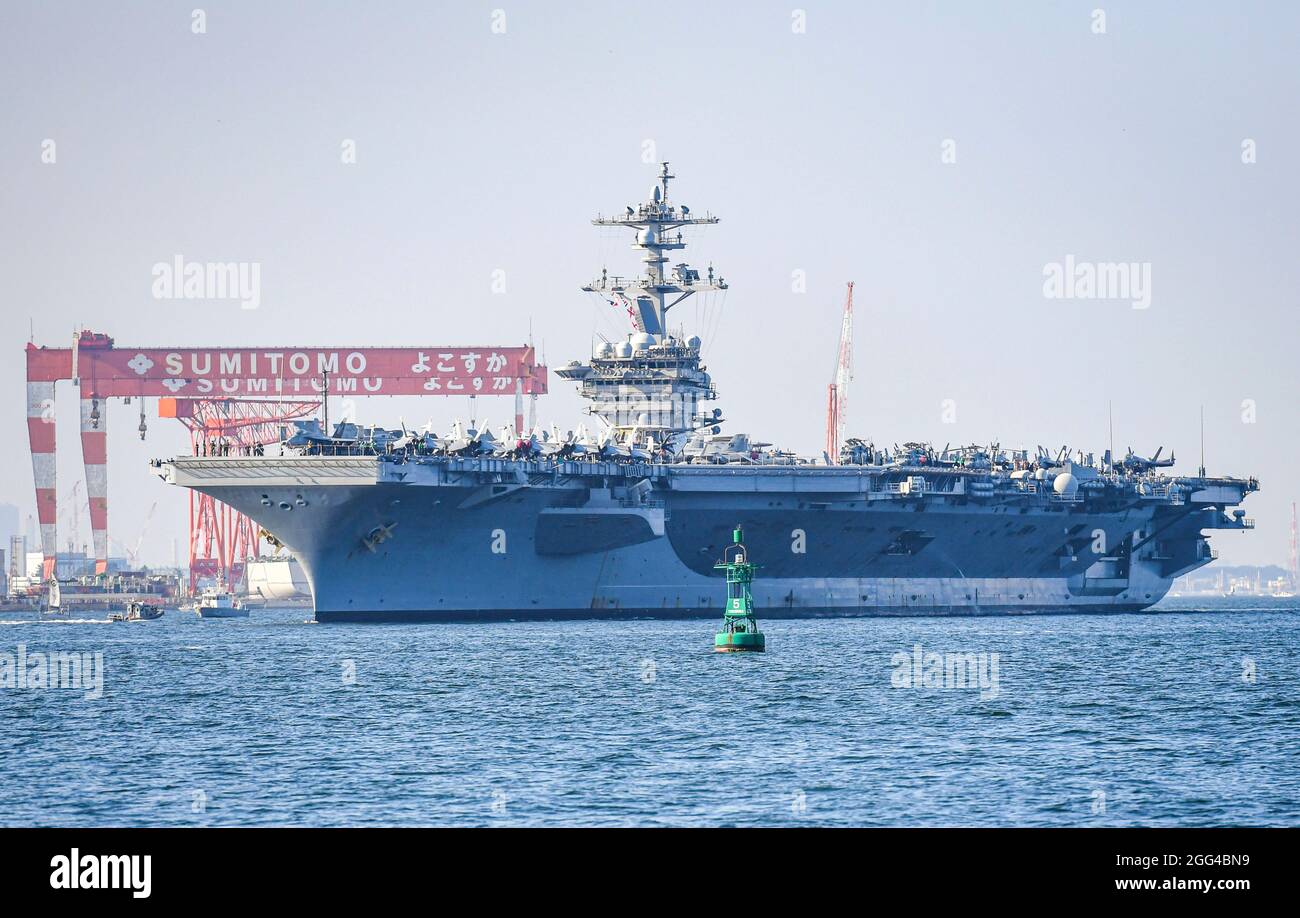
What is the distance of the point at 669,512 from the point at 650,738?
26451 mm

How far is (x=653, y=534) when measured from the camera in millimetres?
47625

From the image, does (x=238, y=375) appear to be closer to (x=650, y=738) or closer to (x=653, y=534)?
(x=653, y=534)

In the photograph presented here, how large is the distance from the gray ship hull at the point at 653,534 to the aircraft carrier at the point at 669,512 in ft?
0.19

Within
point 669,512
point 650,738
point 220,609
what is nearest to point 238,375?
point 220,609

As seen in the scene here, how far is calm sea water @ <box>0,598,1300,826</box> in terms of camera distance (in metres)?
17.4

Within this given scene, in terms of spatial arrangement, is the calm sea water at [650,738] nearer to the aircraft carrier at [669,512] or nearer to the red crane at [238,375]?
the aircraft carrier at [669,512]

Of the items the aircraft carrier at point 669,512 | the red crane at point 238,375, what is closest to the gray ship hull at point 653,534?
the aircraft carrier at point 669,512

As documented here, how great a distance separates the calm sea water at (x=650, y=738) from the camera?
17422 millimetres

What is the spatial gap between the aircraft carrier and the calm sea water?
441 cm

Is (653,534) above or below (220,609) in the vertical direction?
above
